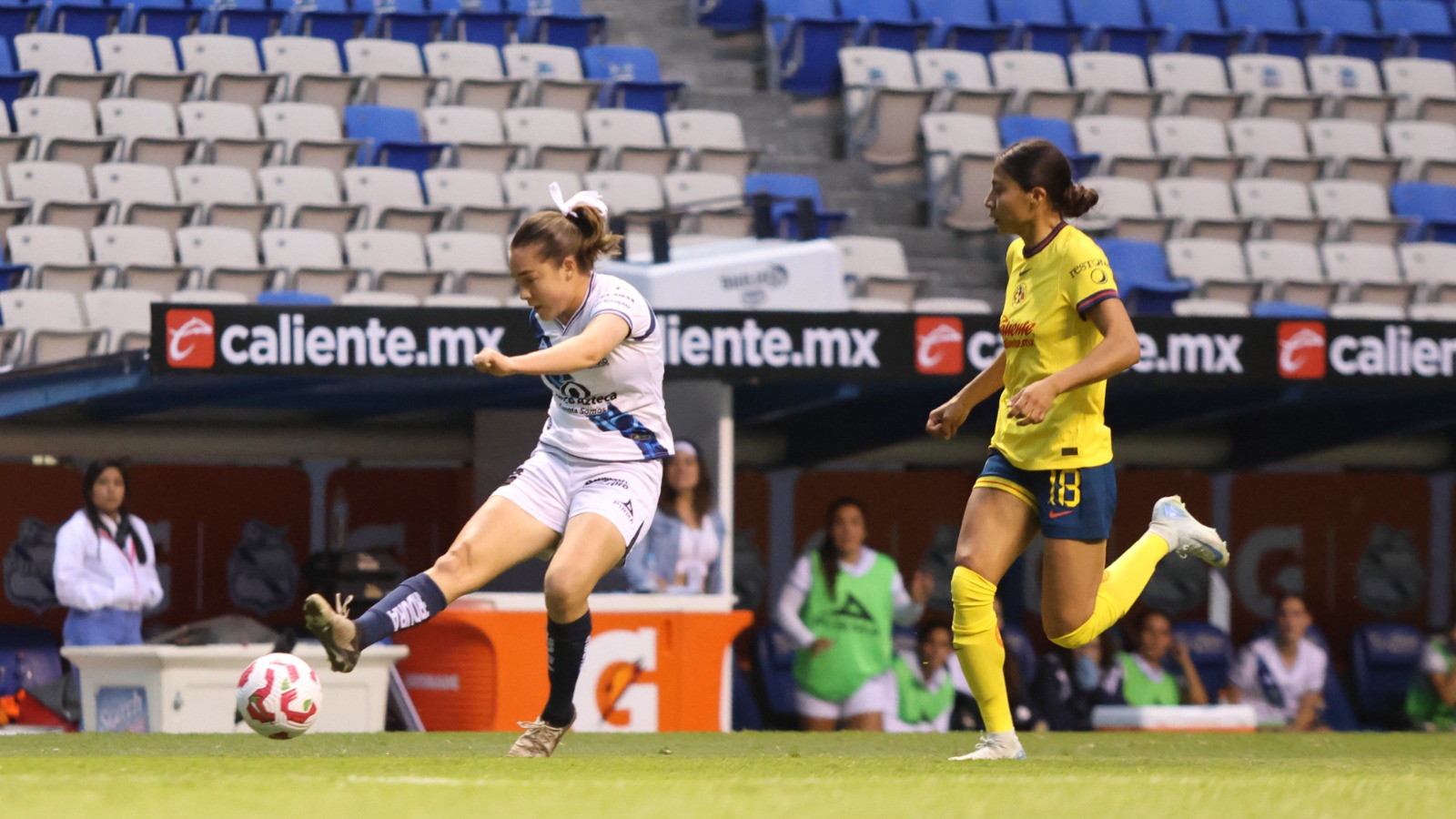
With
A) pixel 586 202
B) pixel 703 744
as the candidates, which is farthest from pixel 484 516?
pixel 703 744

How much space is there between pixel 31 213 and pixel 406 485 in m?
3.56

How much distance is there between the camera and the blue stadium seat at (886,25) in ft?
61.4

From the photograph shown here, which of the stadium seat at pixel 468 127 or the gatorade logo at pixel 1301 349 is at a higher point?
the stadium seat at pixel 468 127

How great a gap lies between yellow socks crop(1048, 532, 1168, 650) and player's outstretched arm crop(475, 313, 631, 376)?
1273 millimetres

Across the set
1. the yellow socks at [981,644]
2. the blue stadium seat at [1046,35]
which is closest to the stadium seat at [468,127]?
the blue stadium seat at [1046,35]

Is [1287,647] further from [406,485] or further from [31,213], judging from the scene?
[31,213]

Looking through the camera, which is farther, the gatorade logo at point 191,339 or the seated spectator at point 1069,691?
the seated spectator at point 1069,691

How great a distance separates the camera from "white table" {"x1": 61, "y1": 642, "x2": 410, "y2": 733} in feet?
32.3

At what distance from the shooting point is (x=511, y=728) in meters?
10.4

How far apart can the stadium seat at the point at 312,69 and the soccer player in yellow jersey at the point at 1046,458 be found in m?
10.7

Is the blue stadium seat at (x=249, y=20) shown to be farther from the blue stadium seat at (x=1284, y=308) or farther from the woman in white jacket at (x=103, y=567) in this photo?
the blue stadium seat at (x=1284, y=308)

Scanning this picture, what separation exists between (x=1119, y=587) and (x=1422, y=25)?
1598cm

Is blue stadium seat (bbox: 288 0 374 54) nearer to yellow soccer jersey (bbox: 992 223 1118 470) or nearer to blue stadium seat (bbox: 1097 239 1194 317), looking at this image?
blue stadium seat (bbox: 1097 239 1194 317)

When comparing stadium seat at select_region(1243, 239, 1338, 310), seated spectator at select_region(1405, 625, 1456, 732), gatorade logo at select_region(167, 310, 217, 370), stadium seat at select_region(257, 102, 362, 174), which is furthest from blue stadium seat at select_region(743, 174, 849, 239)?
gatorade logo at select_region(167, 310, 217, 370)
